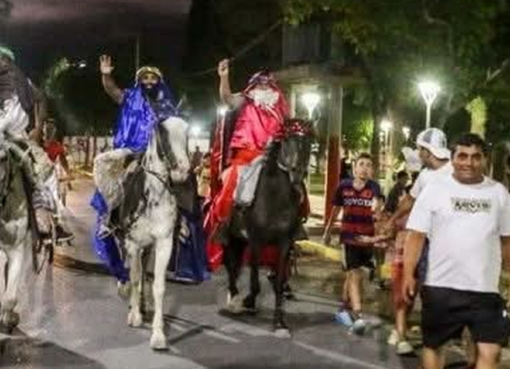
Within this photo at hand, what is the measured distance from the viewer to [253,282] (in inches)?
465

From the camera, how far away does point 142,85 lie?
10.7 m

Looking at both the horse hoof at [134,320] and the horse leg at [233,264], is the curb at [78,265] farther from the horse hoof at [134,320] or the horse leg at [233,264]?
the horse hoof at [134,320]

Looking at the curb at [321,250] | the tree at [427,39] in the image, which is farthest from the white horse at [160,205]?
the tree at [427,39]

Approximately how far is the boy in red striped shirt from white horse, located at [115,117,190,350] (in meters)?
2.00

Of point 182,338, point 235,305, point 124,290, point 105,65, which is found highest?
point 105,65

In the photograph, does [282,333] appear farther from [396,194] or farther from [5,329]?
[396,194]

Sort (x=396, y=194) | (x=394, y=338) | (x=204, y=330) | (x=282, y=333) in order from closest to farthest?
1. (x=394, y=338)
2. (x=282, y=333)
3. (x=204, y=330)
4. (x=396, y=194)

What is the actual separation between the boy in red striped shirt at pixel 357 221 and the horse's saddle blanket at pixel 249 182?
0.96 m

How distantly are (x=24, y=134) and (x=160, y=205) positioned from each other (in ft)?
5.02

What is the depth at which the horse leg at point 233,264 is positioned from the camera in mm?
12219

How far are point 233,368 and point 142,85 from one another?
10.9 feet

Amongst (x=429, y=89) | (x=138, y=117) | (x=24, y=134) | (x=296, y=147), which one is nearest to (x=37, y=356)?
(x=24, y=134)

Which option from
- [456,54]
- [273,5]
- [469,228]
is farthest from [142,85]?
[273,5]

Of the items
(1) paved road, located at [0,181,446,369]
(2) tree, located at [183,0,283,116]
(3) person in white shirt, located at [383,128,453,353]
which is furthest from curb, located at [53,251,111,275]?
(2) tree, located at [183,0,283,116]
